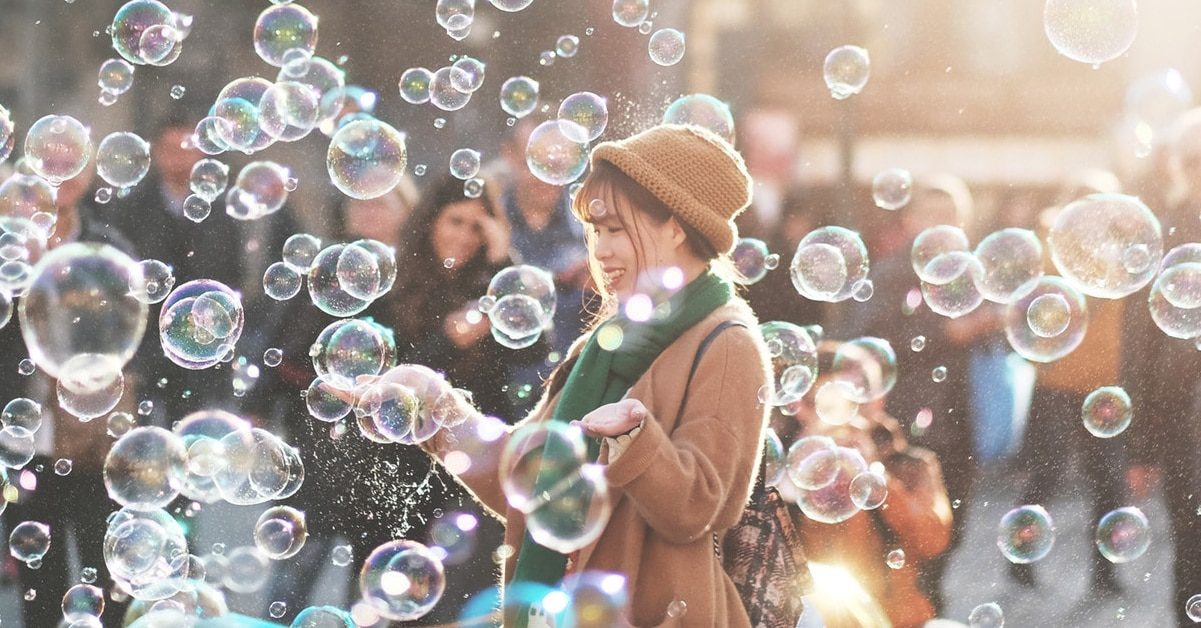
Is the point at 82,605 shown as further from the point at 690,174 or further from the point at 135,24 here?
the point at 690,174

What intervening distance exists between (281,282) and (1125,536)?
226 cm

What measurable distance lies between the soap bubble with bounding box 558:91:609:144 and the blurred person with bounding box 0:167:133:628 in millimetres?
1574

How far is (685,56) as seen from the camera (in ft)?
17.0

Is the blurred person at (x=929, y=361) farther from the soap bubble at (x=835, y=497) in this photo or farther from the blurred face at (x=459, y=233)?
the soap bubble at (x=835, y=497)

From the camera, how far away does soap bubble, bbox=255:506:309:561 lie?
3.04 m

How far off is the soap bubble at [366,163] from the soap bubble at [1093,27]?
1799 mm

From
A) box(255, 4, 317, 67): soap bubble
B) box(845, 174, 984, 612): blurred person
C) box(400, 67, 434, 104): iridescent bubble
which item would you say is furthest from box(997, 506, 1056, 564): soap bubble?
box(255, 4, 317, 67): soap bubble

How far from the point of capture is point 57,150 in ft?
12.1

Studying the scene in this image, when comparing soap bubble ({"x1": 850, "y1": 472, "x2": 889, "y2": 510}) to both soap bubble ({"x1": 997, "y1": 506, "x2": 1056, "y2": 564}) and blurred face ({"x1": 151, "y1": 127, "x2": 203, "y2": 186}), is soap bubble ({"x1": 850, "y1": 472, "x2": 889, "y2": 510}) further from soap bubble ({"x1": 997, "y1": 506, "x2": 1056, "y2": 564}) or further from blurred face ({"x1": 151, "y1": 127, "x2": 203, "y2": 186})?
blurred face ({"x1": 151, "y1": 127, "x2": 203, "y2": 186})

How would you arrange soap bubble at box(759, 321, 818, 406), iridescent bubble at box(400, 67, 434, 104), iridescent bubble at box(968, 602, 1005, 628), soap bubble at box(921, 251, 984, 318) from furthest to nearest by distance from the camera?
iridescent bubble at box(400, 67, 434, 104)
soap bubble at box(921, 251, 984, 318)
iridescent bubble at box(968, 602, 1005, 628)
soap bubble at box(759, 321, 818, 406)

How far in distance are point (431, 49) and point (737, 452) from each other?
341 cm

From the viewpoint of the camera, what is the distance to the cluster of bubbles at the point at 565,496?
76.5 inches

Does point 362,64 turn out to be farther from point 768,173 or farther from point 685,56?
point 768,173

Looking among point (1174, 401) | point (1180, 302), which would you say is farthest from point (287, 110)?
point (1174, 401)
